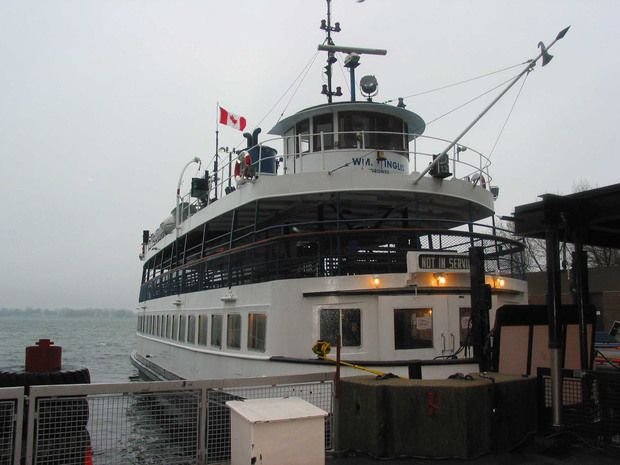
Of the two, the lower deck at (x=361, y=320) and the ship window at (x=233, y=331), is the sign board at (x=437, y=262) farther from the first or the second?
the ship window at (x=233, y=331)

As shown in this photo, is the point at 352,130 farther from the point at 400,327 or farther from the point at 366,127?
the point at 400,327

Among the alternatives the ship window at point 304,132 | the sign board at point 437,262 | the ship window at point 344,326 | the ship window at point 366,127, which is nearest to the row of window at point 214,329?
the ship window at point 344,326

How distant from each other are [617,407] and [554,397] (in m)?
0.68

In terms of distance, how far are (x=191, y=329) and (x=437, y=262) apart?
323 inches

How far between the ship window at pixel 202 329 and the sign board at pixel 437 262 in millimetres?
6337

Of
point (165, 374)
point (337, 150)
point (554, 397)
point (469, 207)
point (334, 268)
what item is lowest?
point (165, 374)

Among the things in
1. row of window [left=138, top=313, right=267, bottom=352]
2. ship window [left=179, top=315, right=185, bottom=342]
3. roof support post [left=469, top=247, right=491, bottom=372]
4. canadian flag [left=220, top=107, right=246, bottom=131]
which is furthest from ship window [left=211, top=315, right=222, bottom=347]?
canadian flag [left=220, top=107, right=246, bottom=131]

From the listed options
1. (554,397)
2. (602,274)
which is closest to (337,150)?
(554,397)

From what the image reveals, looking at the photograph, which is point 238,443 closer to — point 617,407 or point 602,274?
point 617,407

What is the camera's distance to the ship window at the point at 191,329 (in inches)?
621

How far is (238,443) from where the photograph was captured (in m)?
5.79

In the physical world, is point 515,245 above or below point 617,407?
above

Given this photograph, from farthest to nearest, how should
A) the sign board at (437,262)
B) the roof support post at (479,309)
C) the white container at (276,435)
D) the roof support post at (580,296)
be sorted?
the sign board at (437,262)
the roof support post at (479,309)
the roof support post at (580,296)
the white container at (276,435)

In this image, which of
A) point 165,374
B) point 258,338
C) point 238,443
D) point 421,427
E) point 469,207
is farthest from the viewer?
point 165,374
